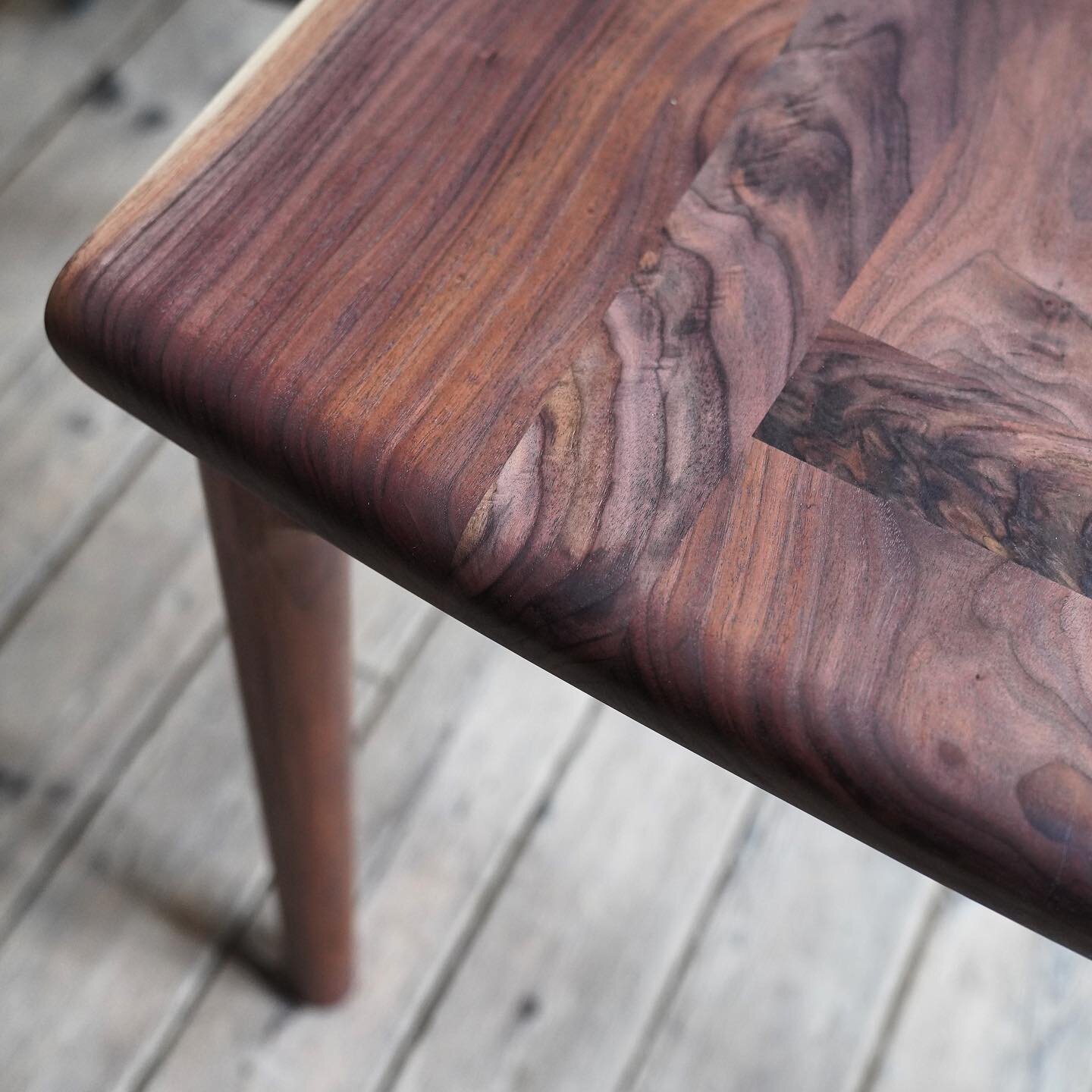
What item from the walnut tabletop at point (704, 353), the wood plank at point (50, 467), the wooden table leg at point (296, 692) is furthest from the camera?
the wood plank at point (50, 467)

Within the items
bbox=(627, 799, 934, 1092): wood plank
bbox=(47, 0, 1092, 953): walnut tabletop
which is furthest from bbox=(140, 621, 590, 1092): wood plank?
bbox=(47, 0, 1092, 953): walnut tabletop

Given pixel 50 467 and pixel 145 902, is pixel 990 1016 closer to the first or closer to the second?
pixel 145 902

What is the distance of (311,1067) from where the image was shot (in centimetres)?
73

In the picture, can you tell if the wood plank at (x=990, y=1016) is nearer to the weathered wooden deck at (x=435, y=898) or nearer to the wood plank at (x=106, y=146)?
the weathered wooden deck at (x=435, y=898)

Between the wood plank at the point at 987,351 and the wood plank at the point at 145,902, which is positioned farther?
the wood plank at the point at 145,902

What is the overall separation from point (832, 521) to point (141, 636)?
0.67m

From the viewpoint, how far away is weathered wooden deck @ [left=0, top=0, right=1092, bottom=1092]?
740 mm

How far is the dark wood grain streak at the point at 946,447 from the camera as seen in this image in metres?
0.28

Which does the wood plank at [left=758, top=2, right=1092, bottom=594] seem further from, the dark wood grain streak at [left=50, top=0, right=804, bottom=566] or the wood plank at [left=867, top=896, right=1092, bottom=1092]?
the wood plank at [left=867, top=896, right=1092, bottom=1092]

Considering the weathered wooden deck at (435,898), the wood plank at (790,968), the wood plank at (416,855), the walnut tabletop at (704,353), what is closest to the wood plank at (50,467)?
the weathered wooden deck at (435,898)

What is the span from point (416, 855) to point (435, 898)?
0.10ft

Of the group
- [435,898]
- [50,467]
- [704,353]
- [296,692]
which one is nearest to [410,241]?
[704,353]

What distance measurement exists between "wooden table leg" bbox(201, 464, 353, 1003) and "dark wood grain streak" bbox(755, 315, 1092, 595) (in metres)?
0.16

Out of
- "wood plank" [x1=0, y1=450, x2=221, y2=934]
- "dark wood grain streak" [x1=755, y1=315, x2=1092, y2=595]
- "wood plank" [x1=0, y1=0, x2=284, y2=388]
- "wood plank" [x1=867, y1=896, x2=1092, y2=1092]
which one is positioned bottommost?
→ "wood plank" [x1=867, y1=896, x2=1092, y2=1092]
